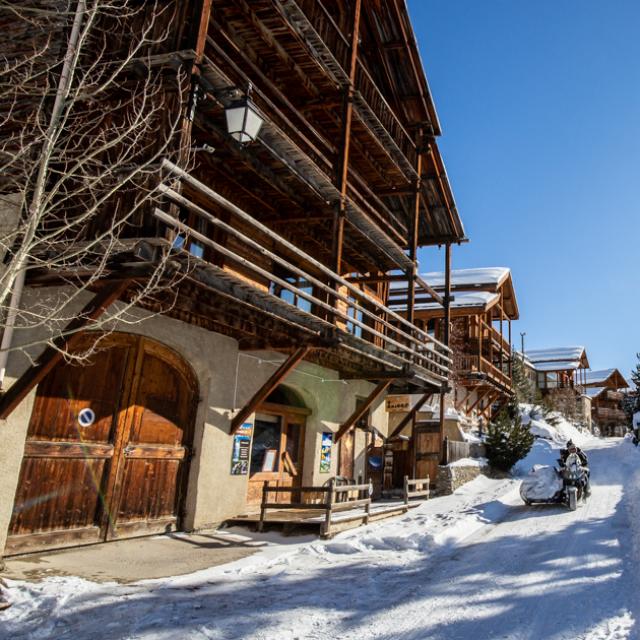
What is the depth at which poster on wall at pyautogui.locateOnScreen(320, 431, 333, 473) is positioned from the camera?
15028mm

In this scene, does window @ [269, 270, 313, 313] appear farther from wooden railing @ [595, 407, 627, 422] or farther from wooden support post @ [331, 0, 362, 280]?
wooden railing @ [595, 407, 627, 422]

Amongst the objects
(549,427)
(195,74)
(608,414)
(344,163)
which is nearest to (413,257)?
(344,163)

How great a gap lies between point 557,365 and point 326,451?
42.2m

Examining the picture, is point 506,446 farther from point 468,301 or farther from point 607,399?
A: point 607,399

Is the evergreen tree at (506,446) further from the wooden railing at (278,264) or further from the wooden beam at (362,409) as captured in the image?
the wooden beam at (362,409)

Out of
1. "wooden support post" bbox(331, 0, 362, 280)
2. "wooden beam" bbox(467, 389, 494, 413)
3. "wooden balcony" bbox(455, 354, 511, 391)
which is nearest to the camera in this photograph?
"wooden support post" bbox(331, 0, 362, 280)

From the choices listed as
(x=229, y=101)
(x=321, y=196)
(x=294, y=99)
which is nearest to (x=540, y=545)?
(x=321, y=196)

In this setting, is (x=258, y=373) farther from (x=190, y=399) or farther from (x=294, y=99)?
(x=294, y=99)

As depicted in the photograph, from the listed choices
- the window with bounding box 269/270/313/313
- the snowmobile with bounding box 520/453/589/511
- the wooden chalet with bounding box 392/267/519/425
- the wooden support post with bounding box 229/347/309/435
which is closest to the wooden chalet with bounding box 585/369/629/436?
the wooden chalet with bounding box 392/267/519/425

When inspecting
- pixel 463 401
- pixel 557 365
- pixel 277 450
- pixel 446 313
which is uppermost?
pixel 557 365

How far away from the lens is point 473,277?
31266 mm

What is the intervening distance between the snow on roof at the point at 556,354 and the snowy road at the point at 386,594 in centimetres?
4414

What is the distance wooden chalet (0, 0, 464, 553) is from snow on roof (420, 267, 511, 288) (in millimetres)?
12531

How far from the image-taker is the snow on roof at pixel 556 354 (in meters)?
51.5
